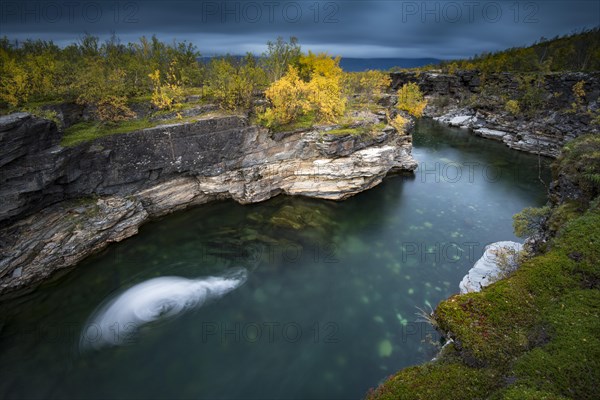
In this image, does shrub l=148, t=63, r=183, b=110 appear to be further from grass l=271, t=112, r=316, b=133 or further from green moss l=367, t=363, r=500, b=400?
green moss l=367, t=363, r=500, b=400

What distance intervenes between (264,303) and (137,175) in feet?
48.1

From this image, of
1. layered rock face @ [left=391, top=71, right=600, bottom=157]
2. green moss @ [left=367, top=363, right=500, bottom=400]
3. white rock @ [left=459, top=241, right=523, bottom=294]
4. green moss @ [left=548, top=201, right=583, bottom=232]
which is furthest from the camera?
layered rock face @ [left=391, top=71, right=600, bottom=157]

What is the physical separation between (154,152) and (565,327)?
2628 centimetres

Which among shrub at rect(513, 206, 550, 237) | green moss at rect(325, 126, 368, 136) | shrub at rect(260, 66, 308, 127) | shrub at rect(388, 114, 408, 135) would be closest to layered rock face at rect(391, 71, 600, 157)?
shrub at rect(388, 114, 408, 135)

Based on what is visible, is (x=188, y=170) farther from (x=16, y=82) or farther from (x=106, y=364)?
(x=106, y=364)

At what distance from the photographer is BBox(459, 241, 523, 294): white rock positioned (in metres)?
19.1

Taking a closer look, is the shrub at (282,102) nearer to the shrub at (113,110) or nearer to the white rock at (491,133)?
the shrub at (113,110)

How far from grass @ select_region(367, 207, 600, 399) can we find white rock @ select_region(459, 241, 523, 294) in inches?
305

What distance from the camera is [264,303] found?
1925cm

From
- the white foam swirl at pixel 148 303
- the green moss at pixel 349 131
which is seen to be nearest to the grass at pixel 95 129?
the white foam swirl at pixel 148 303

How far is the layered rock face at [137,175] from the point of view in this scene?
19438 mm

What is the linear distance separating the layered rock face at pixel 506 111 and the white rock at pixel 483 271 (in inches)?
1311

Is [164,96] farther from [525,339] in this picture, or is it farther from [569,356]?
[569,356]

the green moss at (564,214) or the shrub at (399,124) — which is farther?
the shrub at (399,124)
